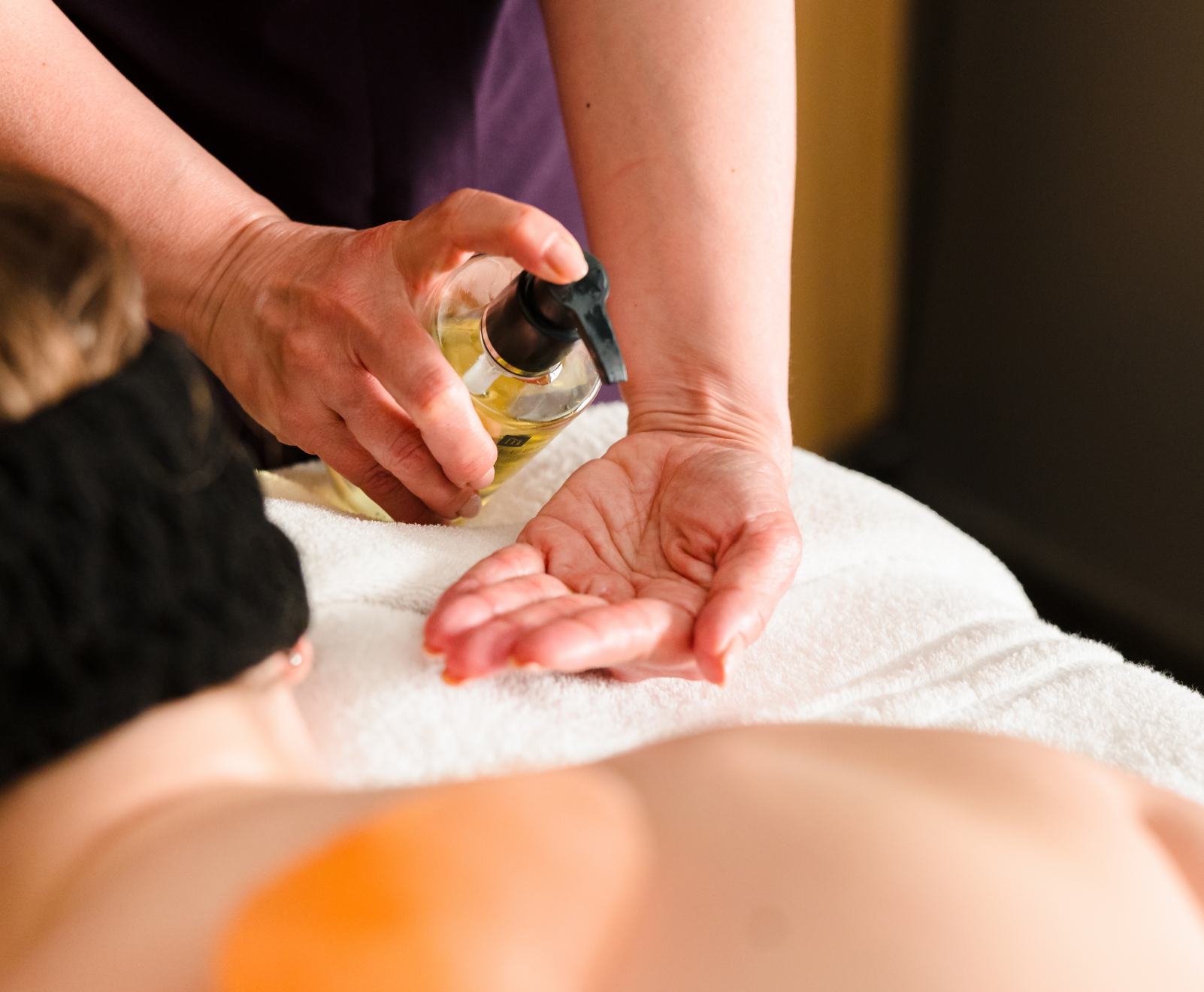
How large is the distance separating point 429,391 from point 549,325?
0.29ft

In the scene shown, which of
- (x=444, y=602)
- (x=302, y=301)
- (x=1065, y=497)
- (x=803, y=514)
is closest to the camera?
(x=444, y=602)

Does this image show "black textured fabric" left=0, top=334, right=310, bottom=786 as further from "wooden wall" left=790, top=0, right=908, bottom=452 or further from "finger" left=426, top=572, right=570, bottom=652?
"wooden wall" left=790, top=0, right=908, bottom=452

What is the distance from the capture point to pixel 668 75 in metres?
0.76

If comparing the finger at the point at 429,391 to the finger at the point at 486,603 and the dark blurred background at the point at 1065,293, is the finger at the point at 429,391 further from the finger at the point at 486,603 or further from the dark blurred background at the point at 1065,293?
the dark blurred background at the point at 1065,293

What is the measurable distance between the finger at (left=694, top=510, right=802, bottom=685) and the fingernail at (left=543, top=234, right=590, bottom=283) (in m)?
0.19

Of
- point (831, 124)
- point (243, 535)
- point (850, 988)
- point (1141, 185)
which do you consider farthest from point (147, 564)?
point (831, 124)

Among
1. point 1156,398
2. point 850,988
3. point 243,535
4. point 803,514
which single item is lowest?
point 1156,398

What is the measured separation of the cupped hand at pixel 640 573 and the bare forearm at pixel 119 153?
31 cm

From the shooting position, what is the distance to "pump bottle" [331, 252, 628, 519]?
559 mm

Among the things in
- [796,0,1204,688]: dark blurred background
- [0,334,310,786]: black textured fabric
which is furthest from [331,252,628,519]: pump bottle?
[796,0,1204,688]: dark blurred background

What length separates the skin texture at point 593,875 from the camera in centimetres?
34

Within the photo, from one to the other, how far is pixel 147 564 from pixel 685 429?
0.42m

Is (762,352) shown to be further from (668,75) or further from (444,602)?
(444,602)

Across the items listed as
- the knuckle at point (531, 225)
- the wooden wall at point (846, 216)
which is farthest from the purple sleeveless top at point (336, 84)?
the wooden wall at point (846, 216)
